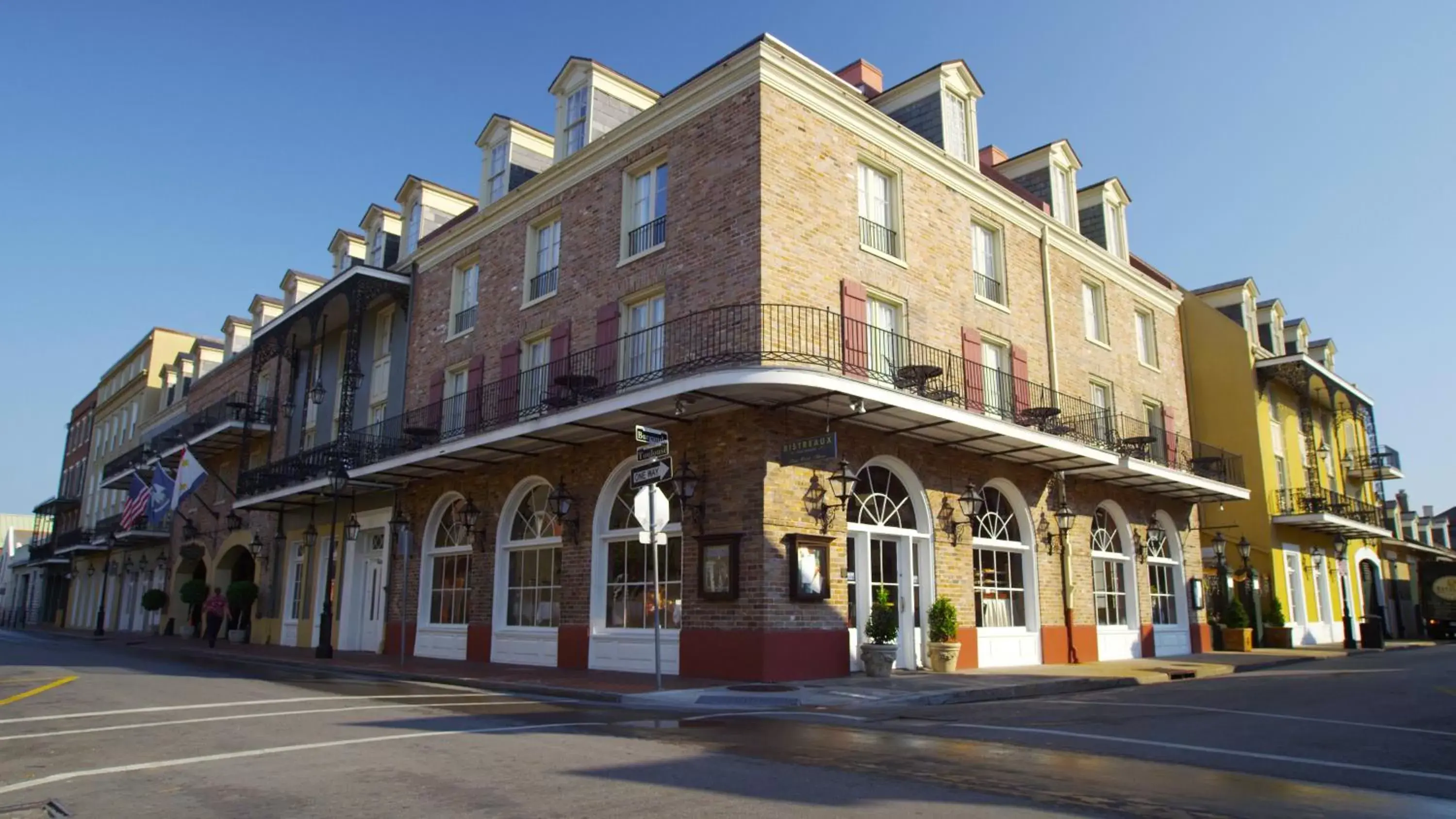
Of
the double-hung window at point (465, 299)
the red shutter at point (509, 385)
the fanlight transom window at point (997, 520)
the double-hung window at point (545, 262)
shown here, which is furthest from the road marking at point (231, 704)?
the double-hung window at point (465, 299)

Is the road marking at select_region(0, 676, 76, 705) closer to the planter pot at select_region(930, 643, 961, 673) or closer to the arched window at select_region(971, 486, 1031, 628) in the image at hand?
the planter pot at select_region(930, 643, 961, 673)

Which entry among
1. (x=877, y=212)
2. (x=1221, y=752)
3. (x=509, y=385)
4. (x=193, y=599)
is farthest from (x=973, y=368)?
(x=193, y=599)

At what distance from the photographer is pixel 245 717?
927cm

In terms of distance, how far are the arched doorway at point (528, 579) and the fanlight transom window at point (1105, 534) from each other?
453 inches

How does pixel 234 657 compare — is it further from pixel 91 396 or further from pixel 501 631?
pixel 91 396

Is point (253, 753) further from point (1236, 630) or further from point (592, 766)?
point (1236, 630)

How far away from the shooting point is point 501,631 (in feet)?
58.6

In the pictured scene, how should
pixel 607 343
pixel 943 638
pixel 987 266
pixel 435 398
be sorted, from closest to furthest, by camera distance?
pixel 943 638 → pixel 607 343 → pixel 987 266 → pixel 435 398

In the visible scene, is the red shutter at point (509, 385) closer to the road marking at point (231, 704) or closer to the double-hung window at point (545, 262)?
the double-hung window at point (545, 262)

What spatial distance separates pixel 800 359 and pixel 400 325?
13556mm

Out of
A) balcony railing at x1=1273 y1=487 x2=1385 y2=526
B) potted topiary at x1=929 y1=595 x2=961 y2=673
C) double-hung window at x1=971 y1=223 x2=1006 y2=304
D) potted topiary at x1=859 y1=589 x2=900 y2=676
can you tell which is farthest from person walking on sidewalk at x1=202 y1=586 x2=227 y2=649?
balcony railing at x1=1273 y1=487 x2=1385 y2=526

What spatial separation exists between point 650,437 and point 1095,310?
14815 millimetres

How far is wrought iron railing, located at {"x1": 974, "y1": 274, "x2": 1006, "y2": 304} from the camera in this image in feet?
61.3

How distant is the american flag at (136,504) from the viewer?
29984 mm
